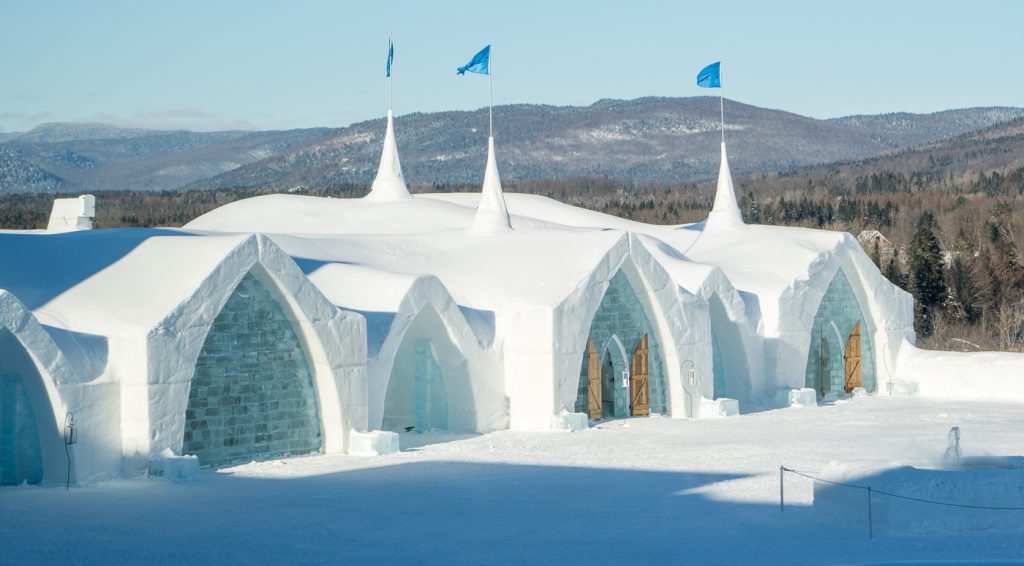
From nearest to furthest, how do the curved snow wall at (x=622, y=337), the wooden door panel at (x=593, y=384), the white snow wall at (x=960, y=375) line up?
the wooden door panel at (x=593, y=384), the curved snow wall at (x=622, y=337), the white snow wall at (x=960, y=375)

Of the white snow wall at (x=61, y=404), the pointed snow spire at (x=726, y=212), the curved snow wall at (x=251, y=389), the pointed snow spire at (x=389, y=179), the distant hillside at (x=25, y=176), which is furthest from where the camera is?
the distant hillside at (x=25, y=176)

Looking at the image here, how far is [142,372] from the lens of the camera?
16.3 m

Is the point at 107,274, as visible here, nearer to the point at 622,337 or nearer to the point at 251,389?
the point at 251,389

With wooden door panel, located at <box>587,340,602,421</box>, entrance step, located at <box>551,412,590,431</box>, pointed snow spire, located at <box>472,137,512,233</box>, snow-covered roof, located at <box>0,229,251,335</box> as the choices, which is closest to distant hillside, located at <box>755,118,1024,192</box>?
pointed snow spire, located at <box>472,137,512,233</box>

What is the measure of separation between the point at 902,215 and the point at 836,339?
63.4m

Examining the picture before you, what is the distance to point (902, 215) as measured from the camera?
293 ft

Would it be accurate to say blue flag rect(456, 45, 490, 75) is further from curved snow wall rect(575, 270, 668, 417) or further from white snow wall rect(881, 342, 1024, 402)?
white snow wall rect(881, 342, 1024, 402)

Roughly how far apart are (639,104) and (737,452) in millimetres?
157897

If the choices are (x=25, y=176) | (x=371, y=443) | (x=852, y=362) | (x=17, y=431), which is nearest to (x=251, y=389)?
(x=371, y=443)

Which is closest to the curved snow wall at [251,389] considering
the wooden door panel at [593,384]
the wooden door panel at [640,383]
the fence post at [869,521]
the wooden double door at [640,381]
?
the wooden door panel at [593,384]

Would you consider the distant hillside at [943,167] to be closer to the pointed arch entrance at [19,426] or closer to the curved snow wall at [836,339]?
the curved snow wall at [836,339]

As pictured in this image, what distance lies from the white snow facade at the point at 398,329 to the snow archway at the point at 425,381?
0.11 ft

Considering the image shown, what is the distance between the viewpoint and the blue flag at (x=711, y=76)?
31.6 metres

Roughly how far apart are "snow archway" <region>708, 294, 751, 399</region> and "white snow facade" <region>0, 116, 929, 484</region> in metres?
0.04
